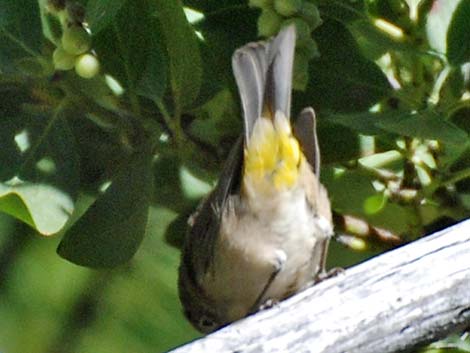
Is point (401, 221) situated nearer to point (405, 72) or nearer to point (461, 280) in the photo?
point (405, 72)

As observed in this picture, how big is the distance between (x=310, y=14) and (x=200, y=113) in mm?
206

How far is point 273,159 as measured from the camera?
1584 mm

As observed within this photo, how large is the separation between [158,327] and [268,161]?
12.8 inches

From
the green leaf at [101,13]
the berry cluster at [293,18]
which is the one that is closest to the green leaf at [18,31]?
the green leaf at [101,13]

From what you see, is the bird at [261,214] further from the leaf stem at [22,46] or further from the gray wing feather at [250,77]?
the leaf stem at [22,46]

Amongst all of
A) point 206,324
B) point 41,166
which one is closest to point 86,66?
point 41,166

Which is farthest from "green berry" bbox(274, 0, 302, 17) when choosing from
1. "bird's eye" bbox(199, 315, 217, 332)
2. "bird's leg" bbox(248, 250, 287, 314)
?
"bird's eye" bbox(199, 315, 217, 332)

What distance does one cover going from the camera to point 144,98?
1494 millimetres

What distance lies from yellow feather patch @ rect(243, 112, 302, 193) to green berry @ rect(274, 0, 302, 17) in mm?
185

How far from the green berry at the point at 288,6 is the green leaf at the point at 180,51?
93 mm

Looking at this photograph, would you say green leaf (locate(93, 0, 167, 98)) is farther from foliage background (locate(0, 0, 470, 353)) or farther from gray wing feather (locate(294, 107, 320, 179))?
gray wing feather (locate(294, 107, 320, 179))

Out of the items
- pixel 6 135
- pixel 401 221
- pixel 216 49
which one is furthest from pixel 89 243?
pixel 401 221

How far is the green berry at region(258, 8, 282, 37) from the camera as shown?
4.50 ft

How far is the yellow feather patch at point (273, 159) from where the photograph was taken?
60.1 inches
